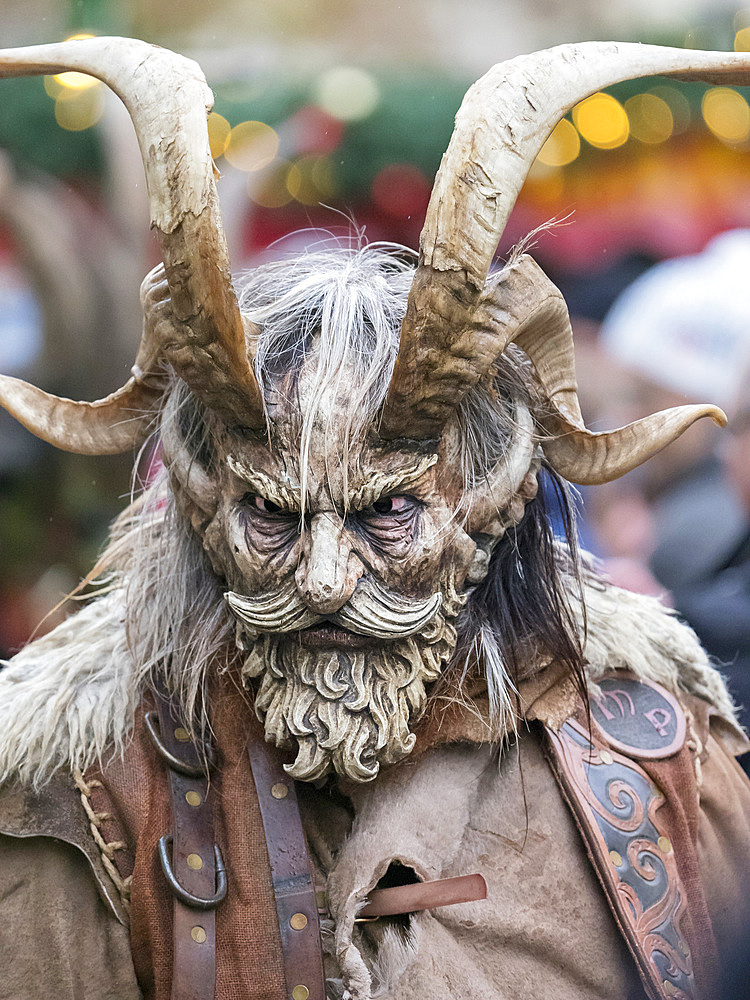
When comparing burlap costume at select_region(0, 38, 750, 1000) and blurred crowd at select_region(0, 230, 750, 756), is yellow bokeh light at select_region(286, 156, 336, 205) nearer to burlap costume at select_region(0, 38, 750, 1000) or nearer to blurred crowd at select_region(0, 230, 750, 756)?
blurred crowd at select_region(0, 230, 750, 756)

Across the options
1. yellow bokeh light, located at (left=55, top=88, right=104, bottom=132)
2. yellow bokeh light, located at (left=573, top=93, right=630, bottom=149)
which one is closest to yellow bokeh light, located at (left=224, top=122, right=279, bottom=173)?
yellow bokeh light, located at (left=55, top=88, right=104, bottom=132)

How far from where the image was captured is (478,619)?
4.82 ft

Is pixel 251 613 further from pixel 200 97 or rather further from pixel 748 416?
pixel 748 416

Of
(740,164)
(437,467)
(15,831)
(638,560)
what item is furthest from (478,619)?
(740,164)

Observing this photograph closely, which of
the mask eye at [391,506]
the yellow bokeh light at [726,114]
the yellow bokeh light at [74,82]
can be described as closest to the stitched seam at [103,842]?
the mask eye at [391,506]

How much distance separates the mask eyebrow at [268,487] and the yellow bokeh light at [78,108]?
1.45m

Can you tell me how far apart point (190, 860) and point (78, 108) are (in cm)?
182

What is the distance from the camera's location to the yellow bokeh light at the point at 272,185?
2.35 meters

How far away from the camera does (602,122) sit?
103 inches

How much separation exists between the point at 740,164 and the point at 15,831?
7.88ft

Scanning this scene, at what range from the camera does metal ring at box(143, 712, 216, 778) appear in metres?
1.43

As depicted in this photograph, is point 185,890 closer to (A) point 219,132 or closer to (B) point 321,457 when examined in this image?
(B) point 321,457

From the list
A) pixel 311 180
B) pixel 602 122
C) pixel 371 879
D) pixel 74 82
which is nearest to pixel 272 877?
pixel 371 879

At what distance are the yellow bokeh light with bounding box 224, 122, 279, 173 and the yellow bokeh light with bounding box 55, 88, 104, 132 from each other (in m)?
0.34
